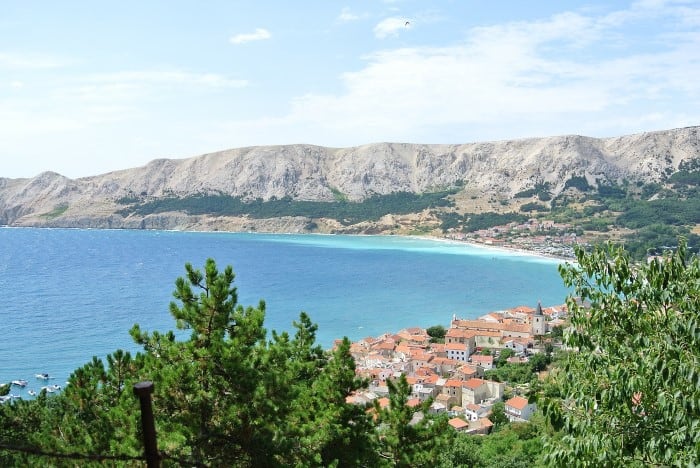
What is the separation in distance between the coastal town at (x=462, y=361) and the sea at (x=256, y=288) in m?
5.18

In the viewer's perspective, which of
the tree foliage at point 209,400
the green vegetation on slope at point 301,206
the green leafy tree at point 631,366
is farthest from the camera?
the green vegetation on slope at point 301,206

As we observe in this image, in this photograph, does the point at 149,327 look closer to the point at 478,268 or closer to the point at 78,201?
the point at 478,268

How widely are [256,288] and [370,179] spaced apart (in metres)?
130

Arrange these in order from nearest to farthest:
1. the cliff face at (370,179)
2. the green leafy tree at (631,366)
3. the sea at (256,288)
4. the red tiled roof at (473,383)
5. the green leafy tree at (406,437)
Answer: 1. the green leafy tree at (631,366)
2. the green leafy tree at (406,437)
3. the red tiled roof at (473,383)
4. the sea at (256,288)
5. the cliff face at (370,179)

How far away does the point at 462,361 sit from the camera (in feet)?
130

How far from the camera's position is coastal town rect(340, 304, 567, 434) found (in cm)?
2943

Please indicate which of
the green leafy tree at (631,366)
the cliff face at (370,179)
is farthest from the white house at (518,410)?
the cliff face at (370,179)

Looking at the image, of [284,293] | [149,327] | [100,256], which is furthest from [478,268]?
[100,256]

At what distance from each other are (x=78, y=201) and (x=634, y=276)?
20516 cm

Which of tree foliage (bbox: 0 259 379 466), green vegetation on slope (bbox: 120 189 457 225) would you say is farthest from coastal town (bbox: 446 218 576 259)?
tree foliage (bbox: 0 259 379 466)

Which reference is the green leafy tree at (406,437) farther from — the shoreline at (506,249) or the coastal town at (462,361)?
the shoreline at (506,249)

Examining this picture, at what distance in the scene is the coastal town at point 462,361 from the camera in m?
29.4

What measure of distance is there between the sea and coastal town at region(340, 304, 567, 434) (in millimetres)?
5182

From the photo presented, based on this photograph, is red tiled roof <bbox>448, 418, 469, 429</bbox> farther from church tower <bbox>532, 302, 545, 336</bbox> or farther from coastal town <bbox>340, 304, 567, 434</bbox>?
church tower <bbox>532, 302, 545, 336</bbox>
